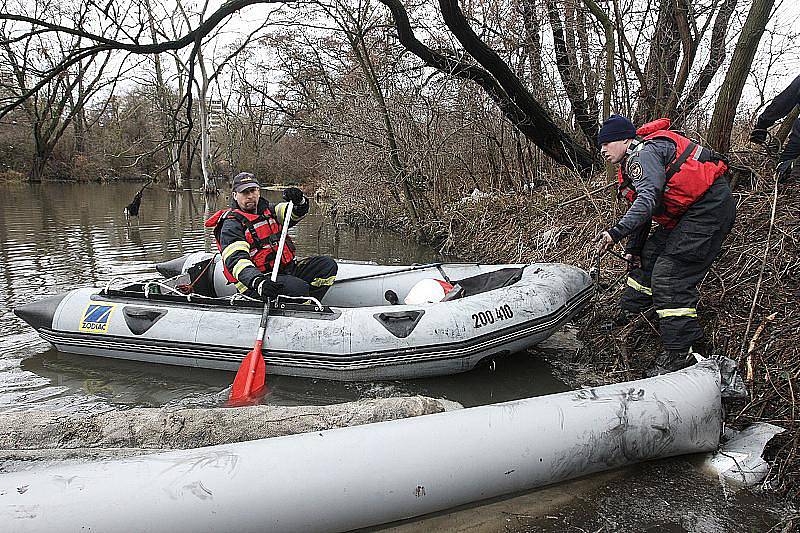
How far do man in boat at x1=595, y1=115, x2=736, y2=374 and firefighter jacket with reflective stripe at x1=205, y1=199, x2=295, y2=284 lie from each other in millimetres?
2631

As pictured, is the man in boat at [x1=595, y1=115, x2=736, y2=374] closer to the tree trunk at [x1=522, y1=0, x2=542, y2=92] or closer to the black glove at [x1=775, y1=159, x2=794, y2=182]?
the black glove at [x1=775, y1=159, x2=794, y2=182]

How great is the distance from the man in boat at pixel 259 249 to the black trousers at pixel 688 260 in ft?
8.75

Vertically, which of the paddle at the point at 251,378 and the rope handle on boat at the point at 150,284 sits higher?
the rope handle on boat at the point at 150,284

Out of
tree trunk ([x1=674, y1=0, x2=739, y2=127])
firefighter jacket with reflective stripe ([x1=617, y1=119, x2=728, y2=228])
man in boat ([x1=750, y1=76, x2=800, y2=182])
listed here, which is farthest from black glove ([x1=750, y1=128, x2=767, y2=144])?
tree trunk ([x1=674, y1=0, x2=739, y2=127])

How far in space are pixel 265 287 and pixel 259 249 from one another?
0.63 m

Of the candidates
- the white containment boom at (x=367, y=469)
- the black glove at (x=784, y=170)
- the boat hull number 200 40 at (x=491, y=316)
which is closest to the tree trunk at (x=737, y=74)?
the black glove at (x=784, y=170)

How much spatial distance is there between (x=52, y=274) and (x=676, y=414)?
24.1 feet

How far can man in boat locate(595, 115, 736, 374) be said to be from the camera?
339cm

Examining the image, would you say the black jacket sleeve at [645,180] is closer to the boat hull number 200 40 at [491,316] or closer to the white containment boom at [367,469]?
the white containment boom at [367,469]

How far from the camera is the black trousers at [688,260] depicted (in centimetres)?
346

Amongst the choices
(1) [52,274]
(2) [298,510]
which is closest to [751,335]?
(2) [298,510]

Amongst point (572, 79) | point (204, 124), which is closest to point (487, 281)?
point (572, 79)

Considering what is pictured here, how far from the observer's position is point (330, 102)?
424 inches

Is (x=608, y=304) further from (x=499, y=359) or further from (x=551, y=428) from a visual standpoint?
(x=551, y=428)
